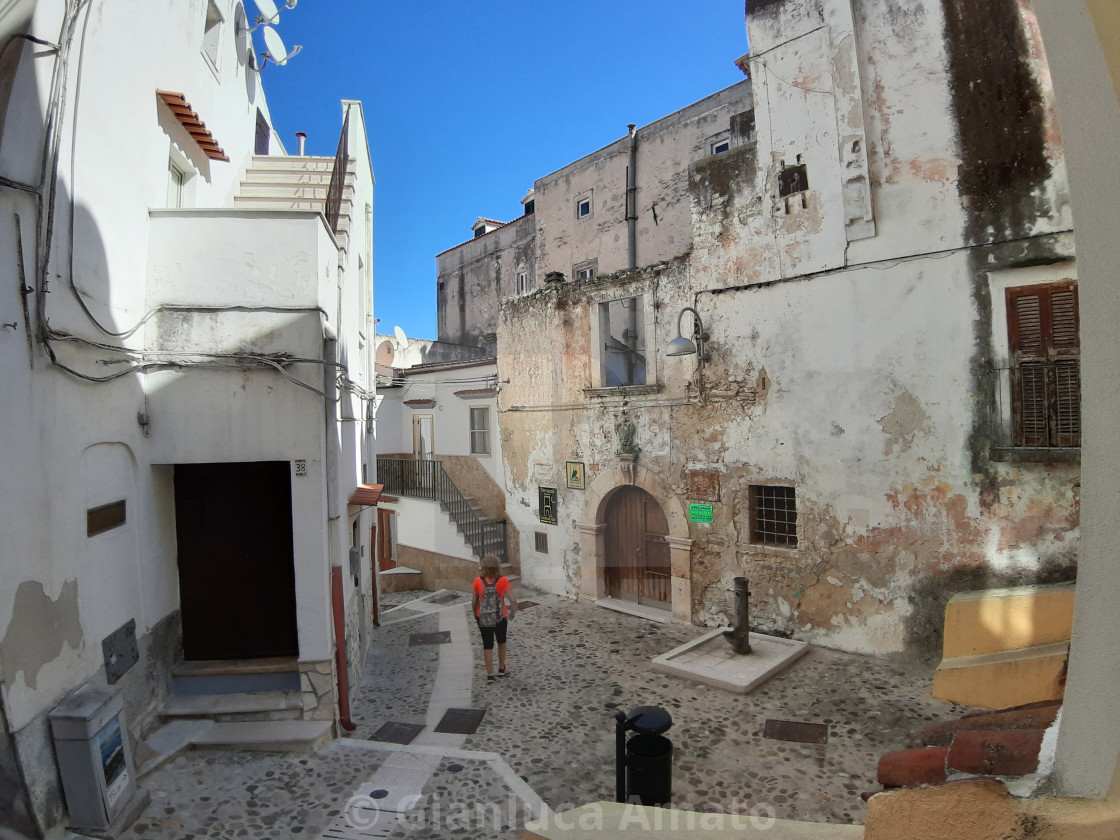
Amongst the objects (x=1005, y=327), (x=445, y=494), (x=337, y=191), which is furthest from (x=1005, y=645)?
(x=445, y=494)

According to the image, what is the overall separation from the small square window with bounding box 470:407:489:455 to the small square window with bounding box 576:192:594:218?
22.3 feet

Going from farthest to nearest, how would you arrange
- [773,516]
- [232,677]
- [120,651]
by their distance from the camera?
[773,516] → [232,677] → [120,651]

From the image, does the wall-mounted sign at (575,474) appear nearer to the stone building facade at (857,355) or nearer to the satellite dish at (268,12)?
the stone building facade at (857,355)

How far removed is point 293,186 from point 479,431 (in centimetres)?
818

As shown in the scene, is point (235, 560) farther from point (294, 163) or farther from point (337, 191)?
point (294, 163)

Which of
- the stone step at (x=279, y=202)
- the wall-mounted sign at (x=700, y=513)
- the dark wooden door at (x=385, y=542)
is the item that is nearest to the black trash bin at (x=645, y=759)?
the wall-mounted sign at (x=700, y=513)

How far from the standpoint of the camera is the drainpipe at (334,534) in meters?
6.49

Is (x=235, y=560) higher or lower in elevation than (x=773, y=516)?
higher

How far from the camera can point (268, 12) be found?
31.3 ft

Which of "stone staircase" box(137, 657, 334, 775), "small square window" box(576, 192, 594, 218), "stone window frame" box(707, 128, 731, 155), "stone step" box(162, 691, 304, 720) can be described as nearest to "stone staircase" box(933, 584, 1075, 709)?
"stone staircase" box(137, 657, 334, 775)

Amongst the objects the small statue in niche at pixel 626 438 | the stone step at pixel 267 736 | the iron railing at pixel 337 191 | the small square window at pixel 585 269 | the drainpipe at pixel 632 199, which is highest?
the drainpipe at pixel 632 199

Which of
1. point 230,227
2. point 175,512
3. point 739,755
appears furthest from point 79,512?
point 739,755

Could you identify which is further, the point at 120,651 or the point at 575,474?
the point at 575,474

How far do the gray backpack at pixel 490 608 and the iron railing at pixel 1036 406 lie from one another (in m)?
6.39
